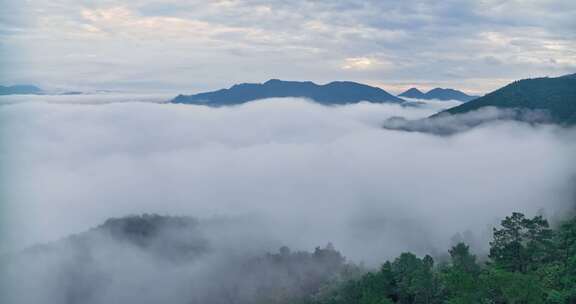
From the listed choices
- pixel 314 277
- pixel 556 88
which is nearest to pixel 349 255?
pixel 314 277

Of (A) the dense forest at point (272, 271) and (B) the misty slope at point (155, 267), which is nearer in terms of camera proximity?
(A) the dense forest at point (272, 271)

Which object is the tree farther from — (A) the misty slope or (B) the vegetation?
(A) the misty slope

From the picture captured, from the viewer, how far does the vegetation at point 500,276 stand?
3059cm

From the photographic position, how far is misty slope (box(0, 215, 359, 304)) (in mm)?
96938

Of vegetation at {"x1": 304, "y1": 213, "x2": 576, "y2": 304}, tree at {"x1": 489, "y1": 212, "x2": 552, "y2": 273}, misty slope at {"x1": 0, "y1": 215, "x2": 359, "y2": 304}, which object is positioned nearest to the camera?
vegetation at {"x1": 304, "y1": 213, "x2": 576, "y2": 304}

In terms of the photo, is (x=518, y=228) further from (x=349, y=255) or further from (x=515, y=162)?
(x=515, y=162)

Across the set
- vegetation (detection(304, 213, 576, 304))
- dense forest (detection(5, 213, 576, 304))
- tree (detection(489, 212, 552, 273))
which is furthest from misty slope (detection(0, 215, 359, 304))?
vegetation (detection(304, 213, 576, 304))

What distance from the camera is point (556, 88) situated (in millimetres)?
195000

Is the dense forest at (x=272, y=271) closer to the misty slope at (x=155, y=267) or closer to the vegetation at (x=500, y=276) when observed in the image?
the vegetation at (x=500, y=276)

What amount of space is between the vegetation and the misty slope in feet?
143

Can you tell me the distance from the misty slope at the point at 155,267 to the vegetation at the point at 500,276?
143 ft

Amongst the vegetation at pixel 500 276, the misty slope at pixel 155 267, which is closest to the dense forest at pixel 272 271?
the vegetation at pixel 500 276

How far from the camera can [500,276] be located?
31.9 meters

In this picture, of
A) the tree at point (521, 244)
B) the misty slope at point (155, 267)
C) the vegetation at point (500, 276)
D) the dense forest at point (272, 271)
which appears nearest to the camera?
the vegetation at point (500, 276)
